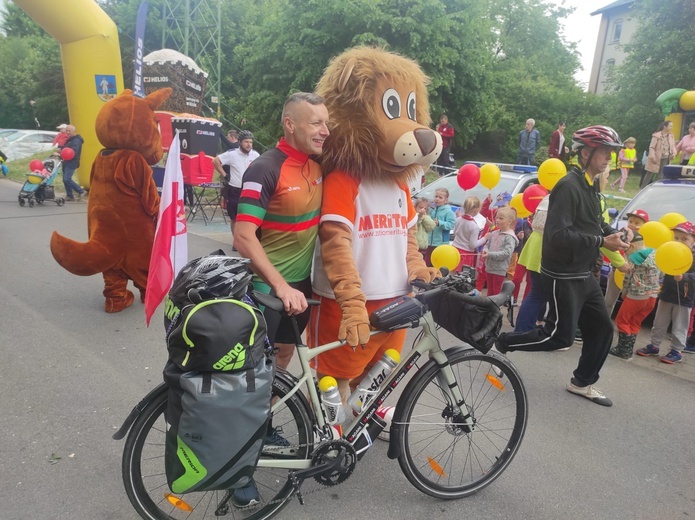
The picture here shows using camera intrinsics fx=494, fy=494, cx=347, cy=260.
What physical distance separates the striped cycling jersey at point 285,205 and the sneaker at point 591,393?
8.03ft

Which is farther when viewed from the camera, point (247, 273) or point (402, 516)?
point (402, 516)

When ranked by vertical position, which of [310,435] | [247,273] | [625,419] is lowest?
[625,419]

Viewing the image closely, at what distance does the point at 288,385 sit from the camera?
7.18ft

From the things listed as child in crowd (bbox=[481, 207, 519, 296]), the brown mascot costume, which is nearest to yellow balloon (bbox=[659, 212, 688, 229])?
child in crowd (bbox=[481, 207, 519, 296])

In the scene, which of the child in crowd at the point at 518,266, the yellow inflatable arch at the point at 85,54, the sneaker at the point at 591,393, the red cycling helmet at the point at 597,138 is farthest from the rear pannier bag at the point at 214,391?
the yellow inflatable arch at the point at 85,54

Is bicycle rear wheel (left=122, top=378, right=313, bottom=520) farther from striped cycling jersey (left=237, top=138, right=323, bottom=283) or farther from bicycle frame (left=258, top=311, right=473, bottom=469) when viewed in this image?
striped cycling jersey (left=237, top=138, right=323, bottom=283)

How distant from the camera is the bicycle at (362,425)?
2.09m

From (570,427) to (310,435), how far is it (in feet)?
6.49

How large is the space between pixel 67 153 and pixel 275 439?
11.0 meters

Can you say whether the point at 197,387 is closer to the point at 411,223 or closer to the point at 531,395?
the point at 411,223

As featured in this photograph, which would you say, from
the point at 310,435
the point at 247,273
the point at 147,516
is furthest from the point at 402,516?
the point at 247,273

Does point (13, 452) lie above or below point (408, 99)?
below

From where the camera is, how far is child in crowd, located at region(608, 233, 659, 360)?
13.9 ft

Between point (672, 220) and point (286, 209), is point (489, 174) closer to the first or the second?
point (672, 220)
